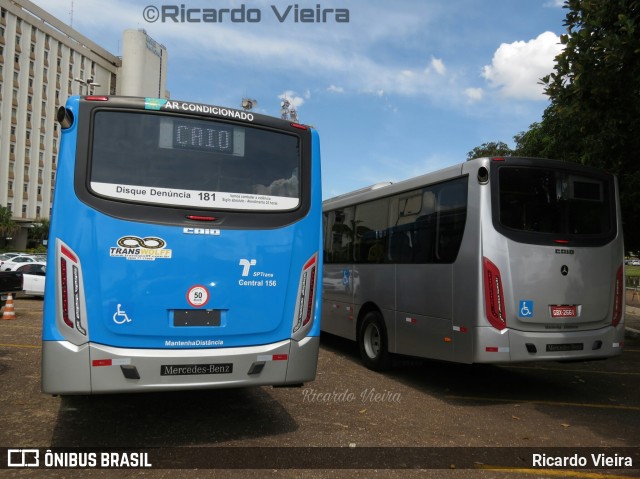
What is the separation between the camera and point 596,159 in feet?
35.3

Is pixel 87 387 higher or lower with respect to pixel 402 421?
higher

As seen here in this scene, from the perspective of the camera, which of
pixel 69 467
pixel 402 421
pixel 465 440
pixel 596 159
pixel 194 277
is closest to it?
pixel 69 467

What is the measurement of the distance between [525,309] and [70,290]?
16.8 ft

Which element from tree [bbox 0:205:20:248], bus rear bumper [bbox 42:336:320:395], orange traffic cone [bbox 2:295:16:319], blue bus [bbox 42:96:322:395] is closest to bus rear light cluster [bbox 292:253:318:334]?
blue bus [bbox 42:96:322:395]

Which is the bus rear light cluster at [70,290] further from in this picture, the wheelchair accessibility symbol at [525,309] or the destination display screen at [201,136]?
the wheelchair accessibility symbol at [525,309]

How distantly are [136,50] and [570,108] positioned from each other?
91718mm

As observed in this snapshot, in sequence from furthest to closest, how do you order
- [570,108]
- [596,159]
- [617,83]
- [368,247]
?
[596,159] → [368,247] → [570,108] → [617,83]

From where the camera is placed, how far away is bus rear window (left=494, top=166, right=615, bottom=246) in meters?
6.74

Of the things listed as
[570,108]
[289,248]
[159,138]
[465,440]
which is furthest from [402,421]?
[570,108]

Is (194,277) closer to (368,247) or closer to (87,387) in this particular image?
(87,387)

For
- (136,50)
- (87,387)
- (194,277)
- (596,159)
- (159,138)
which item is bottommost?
(87,387)

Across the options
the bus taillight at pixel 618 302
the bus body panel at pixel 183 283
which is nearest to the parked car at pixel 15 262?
the bus body panel at pixel 183 283

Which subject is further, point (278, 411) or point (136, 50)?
A: point (136, 50)

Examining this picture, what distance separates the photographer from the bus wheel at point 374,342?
8562 millimetres
